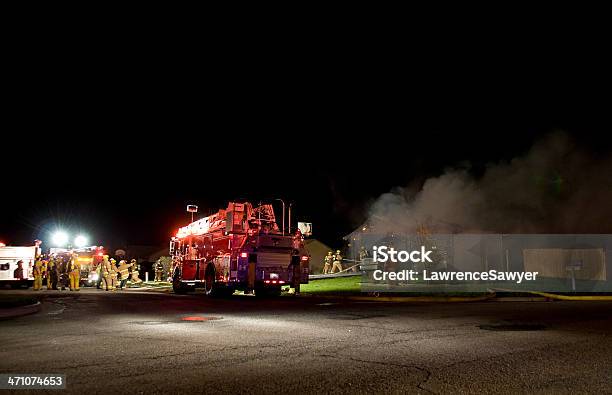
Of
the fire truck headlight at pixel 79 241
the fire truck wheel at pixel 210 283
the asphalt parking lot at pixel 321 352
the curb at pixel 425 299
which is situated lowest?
the curb at pixel 425 299

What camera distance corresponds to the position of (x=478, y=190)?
24781mm

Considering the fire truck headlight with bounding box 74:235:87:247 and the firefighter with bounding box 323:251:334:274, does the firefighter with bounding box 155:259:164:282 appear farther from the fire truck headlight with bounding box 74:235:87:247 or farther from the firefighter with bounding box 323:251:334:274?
the firefighter with bounding box 323:251:334:274

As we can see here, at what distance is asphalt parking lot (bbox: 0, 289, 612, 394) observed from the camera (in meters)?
4.96

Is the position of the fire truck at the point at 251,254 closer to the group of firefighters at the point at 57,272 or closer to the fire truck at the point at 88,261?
the group of firefighters at the point at 57,272

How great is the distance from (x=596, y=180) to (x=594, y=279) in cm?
420

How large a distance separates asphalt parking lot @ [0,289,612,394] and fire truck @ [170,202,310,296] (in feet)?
21.6

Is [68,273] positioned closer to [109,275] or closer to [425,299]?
[109,275]

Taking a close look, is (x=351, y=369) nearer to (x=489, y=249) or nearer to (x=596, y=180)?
(x=489, y=249)

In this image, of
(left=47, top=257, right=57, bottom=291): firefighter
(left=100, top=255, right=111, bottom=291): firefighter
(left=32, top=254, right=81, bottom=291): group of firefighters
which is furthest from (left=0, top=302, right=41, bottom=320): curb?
(left=47, top=257, right=57, bottom=291): firefighter

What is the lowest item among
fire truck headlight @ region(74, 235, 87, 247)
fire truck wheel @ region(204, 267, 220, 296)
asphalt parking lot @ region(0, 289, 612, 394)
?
asphalt parking lot @ region(0, 289, 612, 394)

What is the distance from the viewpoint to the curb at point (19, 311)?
11555 mm

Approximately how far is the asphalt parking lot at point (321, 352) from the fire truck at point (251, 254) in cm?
659

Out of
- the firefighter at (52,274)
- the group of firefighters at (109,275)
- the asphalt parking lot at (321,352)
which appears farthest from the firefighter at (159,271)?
the asphalt parking lot at (321,352)

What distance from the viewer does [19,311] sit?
39.8 feet
